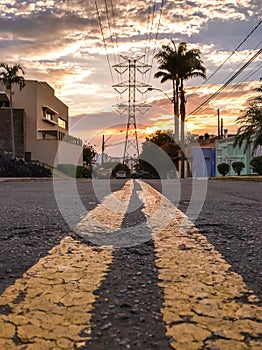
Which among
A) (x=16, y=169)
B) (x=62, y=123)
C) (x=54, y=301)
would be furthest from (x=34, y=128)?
(x=54, y=301)

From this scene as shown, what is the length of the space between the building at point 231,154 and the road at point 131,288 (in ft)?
144

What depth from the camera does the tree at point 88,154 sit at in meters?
64.2

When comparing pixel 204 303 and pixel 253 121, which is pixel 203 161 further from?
pixel 204 303

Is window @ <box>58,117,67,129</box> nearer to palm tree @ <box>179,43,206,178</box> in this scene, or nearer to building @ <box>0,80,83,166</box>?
building @ <box>0,80,83,166</box>

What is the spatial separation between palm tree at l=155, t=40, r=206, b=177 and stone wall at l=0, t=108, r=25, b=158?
1615 centimetres

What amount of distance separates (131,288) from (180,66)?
116 ft

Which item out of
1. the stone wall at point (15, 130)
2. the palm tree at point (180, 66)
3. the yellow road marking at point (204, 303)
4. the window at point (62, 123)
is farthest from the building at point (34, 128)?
the yellow road marking at point (204, 303)

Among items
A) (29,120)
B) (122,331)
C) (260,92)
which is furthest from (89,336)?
(29,120)

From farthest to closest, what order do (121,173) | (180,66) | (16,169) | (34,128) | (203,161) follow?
(203,161)
(121,173)
(34,128)
(180,66)
(16,169)

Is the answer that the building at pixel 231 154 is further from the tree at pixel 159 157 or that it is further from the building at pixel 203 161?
the tree at pixel 159 157

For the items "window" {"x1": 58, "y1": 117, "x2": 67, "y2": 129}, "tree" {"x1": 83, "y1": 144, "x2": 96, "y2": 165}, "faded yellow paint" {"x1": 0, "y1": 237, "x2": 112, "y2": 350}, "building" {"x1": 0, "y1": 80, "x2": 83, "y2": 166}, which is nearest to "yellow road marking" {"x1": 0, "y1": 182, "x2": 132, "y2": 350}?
"faded yellow paint" {"x1": 0, "y1": 237, "x2": 112, "y2": 350}

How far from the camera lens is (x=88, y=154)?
216ft

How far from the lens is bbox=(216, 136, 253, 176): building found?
46.4 meters

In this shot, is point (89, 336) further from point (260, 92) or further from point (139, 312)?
point (260, 92)
